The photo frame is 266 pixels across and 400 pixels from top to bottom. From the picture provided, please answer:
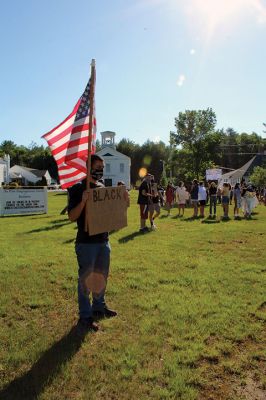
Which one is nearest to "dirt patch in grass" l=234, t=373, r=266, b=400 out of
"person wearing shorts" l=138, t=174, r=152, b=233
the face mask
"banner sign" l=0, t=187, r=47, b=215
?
the face mask

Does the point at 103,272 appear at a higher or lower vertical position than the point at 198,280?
higher

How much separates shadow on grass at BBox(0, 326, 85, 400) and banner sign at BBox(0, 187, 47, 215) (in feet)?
57.0

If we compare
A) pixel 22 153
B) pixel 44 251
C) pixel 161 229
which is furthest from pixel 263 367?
pixel 22 153

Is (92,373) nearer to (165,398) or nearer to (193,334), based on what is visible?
(165,398)

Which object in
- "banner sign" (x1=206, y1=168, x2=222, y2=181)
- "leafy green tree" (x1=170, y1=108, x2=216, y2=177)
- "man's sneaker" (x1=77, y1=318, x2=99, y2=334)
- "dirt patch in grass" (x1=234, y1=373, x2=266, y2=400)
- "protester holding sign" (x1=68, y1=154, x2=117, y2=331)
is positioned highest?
"leafy green tree" (x1=170, y1=108, x2=216, y2=177)

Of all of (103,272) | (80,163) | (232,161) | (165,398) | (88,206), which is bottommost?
(165,398)

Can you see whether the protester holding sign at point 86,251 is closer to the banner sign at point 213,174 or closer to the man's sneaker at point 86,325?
the man's sneaker at point 86,325

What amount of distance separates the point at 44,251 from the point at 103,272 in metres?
5.10

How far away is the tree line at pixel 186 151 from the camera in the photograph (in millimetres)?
67438

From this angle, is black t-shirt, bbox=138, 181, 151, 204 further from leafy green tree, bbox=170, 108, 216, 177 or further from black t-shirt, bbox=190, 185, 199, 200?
leafy green tree, bbox=170, 108, 216, 177

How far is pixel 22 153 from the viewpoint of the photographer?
117312mm

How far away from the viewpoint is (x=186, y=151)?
6850 centimetres

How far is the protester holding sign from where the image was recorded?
4.96m

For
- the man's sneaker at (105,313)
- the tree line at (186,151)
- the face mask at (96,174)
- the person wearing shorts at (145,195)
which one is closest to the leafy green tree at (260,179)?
the tree line at (186,151)
